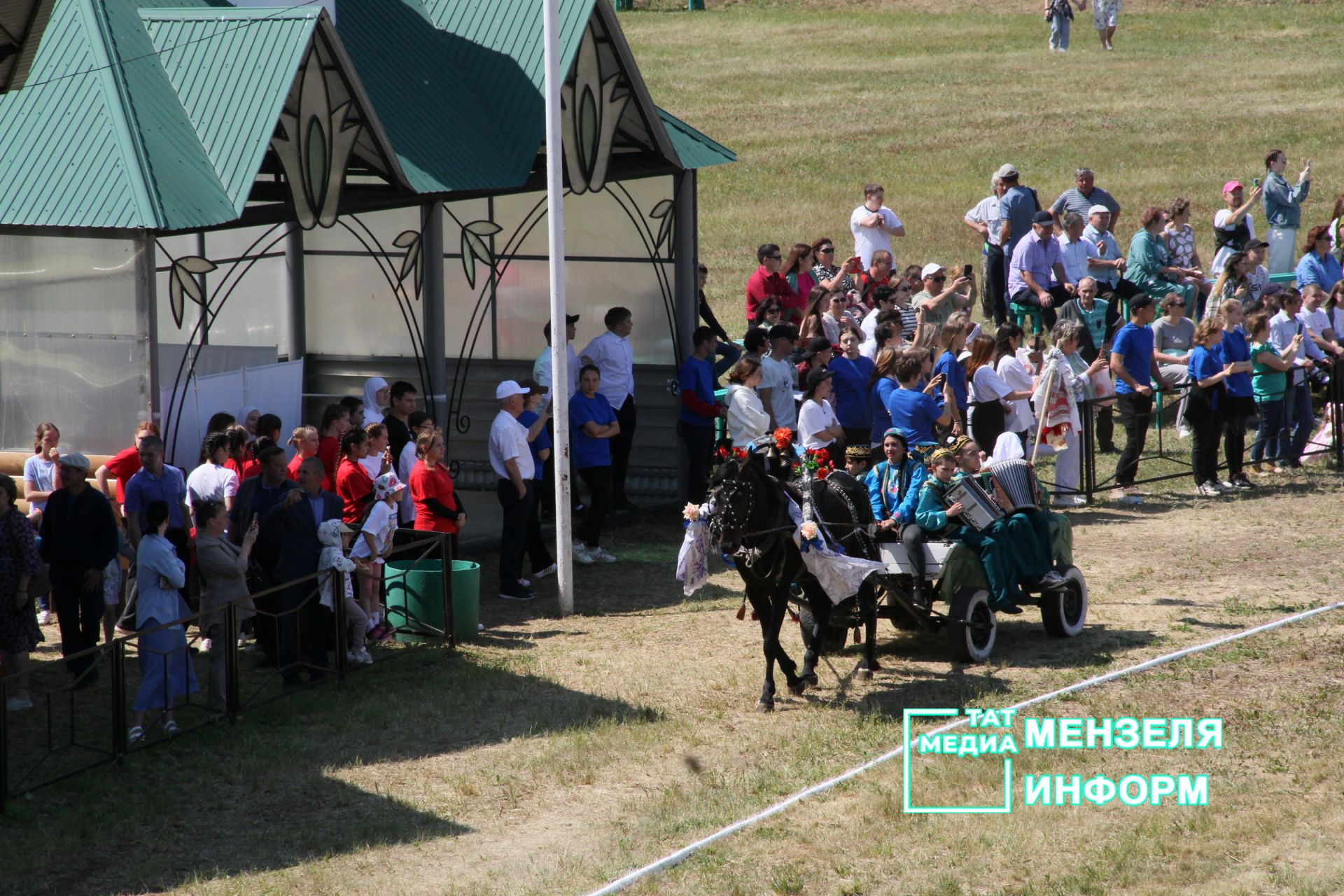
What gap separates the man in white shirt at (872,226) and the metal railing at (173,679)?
10.8 m

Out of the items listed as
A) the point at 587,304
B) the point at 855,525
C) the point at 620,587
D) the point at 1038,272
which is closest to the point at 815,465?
the point at 855,525

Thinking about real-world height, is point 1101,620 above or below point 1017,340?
below

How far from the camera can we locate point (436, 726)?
34.1 ft

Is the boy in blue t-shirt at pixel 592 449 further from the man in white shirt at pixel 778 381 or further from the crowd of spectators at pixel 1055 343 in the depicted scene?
the man in white shirt at pixel 778 381

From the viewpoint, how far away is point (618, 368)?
1555 cm

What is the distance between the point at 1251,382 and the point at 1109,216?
198 inches

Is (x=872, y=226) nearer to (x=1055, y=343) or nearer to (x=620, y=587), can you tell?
(x=1055, y=343)

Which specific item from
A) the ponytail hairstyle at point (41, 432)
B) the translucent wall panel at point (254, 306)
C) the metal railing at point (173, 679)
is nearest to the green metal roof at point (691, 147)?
the translucent wall panel at point (254, 306)

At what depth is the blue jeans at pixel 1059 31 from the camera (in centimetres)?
4450

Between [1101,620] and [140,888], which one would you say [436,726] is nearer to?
[140,888]

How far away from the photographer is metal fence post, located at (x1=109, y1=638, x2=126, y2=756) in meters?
9.77

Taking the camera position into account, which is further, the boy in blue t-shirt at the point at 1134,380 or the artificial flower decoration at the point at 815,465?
the boy in blue t-shirt at the point at 1134,380

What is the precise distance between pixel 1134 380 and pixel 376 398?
25.8ft

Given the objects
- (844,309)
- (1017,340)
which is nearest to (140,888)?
(1017,340)
